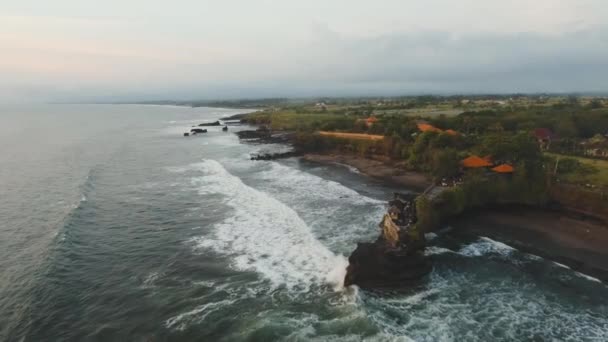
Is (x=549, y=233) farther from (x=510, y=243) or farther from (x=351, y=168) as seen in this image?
(x=351, y=168)

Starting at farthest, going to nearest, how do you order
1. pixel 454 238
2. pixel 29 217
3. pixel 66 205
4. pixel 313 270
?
1. pixel 66 205
2. pixel 29 217
3. pixel 454 238
4. pixel 313 270

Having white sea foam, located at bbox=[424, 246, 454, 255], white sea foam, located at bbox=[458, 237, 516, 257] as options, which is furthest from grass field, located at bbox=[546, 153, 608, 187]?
white sea foam, located at bbox=[424, 246, 454, 255]

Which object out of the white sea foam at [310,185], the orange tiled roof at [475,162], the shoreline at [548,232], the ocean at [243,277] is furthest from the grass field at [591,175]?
the white sea foam at [310,185]

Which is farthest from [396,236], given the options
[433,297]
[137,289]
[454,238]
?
[137,289]

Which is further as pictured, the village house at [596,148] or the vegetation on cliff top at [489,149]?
the village house at [596,148]

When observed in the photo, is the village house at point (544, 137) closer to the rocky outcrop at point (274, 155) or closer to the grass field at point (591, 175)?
the grass field at point (591, 175)

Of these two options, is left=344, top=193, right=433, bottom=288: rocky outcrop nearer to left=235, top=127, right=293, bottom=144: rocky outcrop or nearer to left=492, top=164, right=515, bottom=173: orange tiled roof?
left=492, top=164, right=515, bottom=173: orange tiled roof

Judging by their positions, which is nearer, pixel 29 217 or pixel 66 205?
pixel 29 217

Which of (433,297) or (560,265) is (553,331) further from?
(560,265)

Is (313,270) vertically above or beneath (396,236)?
beneath
